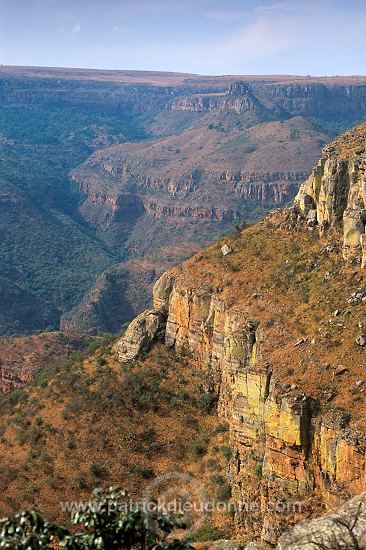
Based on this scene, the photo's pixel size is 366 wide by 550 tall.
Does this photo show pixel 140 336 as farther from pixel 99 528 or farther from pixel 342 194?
pixel 99 528

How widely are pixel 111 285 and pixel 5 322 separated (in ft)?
71.5

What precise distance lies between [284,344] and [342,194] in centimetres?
1149

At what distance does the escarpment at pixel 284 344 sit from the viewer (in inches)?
1179

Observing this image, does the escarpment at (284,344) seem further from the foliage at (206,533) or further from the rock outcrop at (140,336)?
the foliage at (206,533)

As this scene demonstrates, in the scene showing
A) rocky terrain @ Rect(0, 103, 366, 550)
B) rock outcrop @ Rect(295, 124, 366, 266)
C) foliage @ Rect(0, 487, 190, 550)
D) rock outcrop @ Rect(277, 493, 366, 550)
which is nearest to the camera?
foliage @ Rect(0, 487, 190, 550)

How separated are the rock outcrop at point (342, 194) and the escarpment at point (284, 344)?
0.30 ft

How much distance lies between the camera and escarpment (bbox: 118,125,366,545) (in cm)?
2994

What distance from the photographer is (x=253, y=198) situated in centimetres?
17362

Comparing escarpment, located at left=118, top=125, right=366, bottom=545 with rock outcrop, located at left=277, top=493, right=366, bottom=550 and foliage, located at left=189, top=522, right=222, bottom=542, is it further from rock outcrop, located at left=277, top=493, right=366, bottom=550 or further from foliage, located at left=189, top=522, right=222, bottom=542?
rock outcrop, located at left=277, top=493, right=366, bottom=550

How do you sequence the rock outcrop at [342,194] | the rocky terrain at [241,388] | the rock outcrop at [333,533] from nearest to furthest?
1. the rock outcrop at [333,533]
2. the rocky terrain at [241,388]
3. the rock outcrop at [342,194]

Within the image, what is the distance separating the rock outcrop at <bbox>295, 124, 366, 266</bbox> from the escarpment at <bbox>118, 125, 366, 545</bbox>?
0.30 ft

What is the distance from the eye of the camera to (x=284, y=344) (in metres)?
36.1

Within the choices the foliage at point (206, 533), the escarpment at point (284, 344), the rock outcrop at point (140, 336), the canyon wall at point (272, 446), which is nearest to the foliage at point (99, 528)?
the canyon wall at point (272, 446)

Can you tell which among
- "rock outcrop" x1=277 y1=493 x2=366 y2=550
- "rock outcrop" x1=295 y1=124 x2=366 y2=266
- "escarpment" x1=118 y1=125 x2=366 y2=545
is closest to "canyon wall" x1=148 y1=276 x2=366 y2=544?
"escarpment" x1=118 y1=125 x2=366 y2=545
